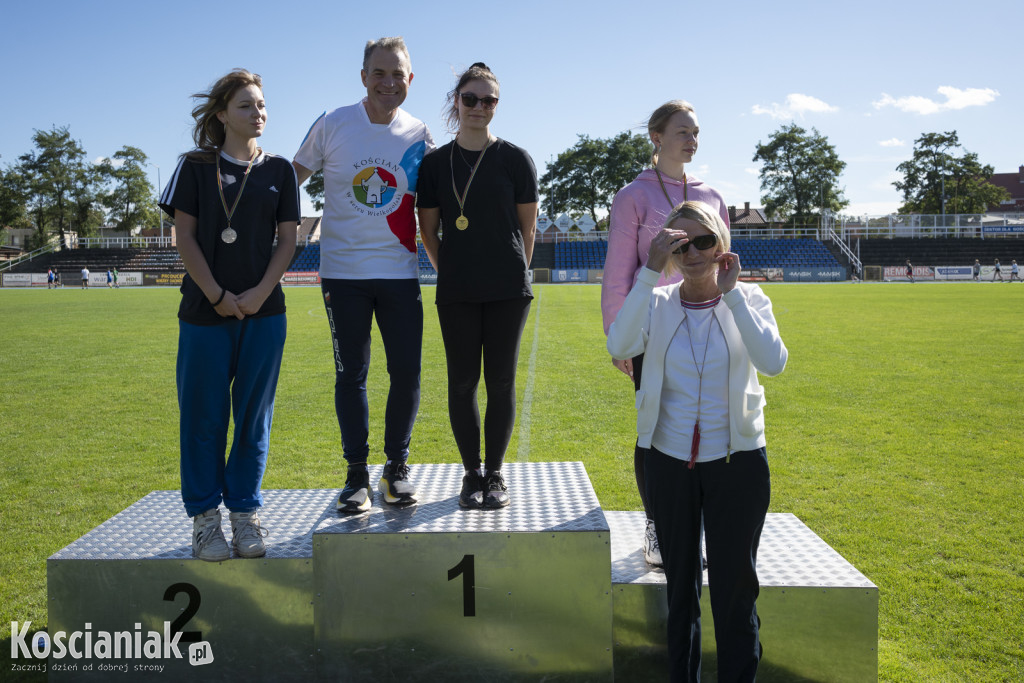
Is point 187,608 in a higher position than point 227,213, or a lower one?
lower

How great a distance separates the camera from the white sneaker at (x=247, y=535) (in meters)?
2.75

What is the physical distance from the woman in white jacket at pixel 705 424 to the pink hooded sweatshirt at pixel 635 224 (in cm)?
58

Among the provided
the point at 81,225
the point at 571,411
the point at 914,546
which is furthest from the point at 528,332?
the point at 81,225

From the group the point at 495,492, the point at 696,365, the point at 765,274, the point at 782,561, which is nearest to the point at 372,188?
the point at 495,492

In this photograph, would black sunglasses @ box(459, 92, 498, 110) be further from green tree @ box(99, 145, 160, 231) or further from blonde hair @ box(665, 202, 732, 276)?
green tree @ box(99, 145, 160, 231)

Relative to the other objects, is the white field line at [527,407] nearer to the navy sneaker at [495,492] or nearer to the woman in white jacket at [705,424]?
the navy sneaker at [495,492]

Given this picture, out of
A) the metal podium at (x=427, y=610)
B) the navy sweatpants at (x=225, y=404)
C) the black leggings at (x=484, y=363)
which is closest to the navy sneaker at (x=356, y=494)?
the metal podium at (x=427, y=610)

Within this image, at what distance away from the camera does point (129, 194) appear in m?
74.9

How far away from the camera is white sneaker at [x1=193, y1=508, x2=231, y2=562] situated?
2.73 metres

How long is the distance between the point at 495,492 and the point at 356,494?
1.99 ft

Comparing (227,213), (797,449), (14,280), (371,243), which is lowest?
(797,449)

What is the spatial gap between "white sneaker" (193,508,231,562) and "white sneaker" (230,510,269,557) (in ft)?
0.15

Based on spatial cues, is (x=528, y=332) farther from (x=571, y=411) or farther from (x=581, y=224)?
(x=581, y=224)

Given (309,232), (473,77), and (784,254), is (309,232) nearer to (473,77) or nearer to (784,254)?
(784,254)
